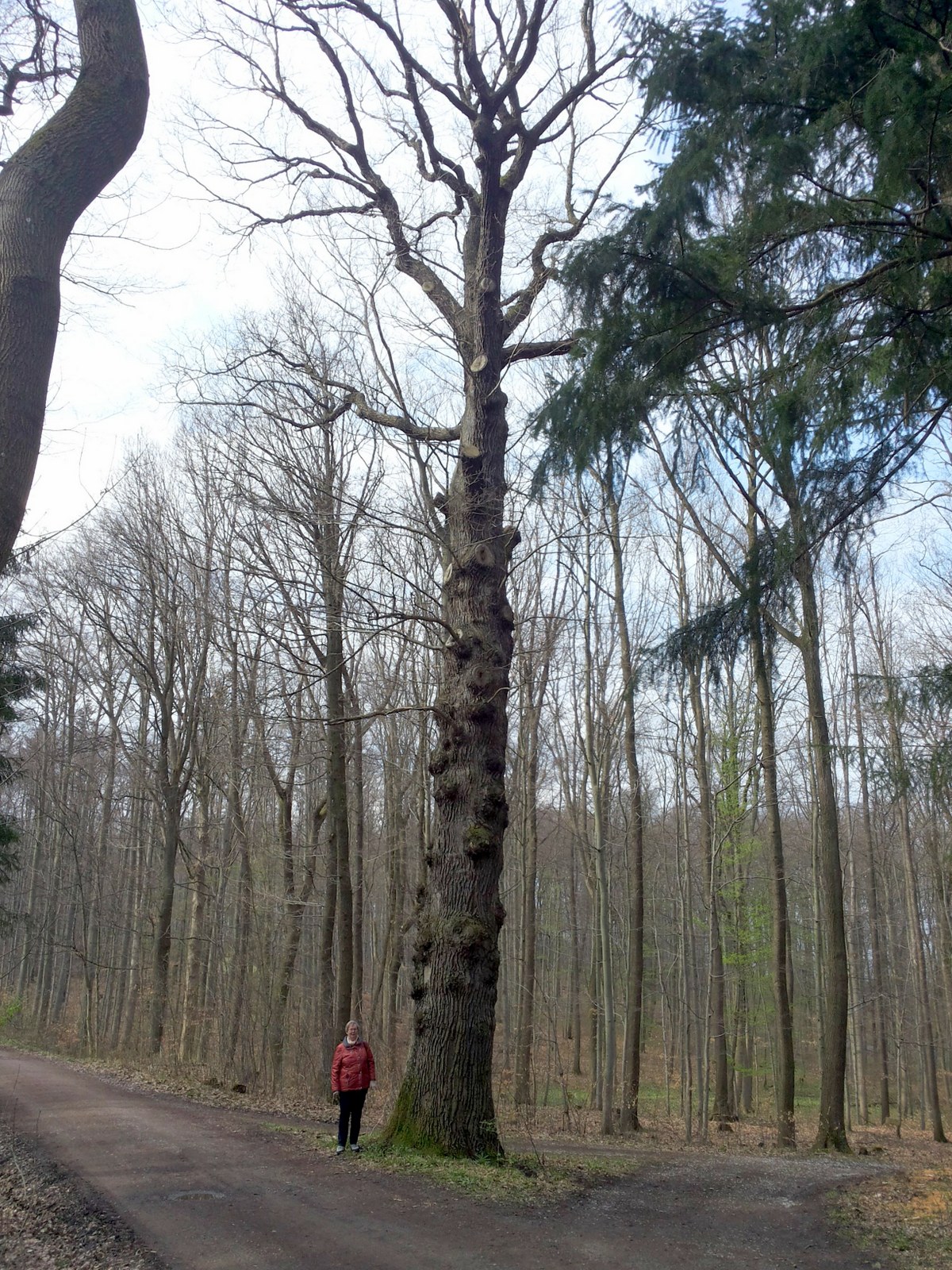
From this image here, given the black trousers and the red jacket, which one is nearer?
the black trousers

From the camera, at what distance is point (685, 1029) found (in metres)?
17.6

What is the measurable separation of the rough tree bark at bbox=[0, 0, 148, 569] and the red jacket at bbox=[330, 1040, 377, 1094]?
19.9 feet

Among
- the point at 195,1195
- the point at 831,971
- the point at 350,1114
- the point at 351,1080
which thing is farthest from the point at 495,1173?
the point at 831,971

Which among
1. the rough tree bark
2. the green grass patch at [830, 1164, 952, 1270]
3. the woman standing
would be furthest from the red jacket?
the rough tree bark

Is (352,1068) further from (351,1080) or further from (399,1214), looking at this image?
(399,1214)

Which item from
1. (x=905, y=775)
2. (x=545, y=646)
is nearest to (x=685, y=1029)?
(x=545, y=646)

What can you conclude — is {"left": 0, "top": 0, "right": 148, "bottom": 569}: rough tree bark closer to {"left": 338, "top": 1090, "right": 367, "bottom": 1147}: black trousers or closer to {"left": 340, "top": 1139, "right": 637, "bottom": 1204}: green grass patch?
{"left": 340, "top": 1139, "right": 637, "bottom": 1204}: green grass patch

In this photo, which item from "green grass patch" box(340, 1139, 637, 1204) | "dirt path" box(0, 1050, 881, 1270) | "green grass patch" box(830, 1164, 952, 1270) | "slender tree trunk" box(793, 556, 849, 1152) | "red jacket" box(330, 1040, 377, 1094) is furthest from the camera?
"slender tree trunk" box(793, 556, 849, 1152)

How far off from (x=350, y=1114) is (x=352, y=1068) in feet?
1.30

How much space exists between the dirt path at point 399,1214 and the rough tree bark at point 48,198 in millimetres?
4289

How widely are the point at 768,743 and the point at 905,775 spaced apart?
815cm

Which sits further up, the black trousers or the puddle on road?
the black trousers

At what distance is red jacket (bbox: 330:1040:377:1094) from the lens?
25.6ft

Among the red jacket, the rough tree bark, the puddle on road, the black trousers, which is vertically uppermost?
the rough tree bark
